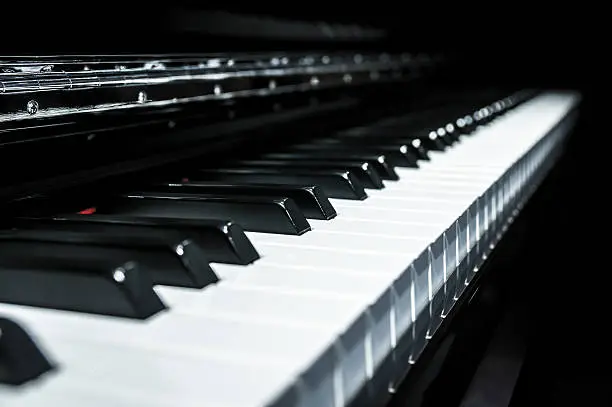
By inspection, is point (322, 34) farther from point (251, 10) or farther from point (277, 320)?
point (277, 320)

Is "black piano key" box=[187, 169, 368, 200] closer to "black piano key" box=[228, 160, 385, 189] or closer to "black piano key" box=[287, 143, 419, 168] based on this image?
"black piano key" box=[228, 160, 385, 189]

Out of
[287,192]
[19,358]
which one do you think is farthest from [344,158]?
[19,358]

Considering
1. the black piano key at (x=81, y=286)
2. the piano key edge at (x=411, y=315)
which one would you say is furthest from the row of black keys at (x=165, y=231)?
the piano key edge at (x=411, y=315)

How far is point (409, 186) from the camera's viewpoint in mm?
1135

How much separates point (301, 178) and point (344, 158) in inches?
6.5

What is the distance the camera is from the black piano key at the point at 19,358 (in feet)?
1.44

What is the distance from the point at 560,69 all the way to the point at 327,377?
3819 mm

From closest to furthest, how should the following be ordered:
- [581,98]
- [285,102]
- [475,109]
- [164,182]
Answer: [164,182], [285,102], [475,109], [581,98]

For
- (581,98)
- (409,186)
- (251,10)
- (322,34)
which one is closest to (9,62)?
(409,186)

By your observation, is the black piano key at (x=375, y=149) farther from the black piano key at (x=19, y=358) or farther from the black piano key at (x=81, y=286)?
the black piano key at (x=19, y=358)

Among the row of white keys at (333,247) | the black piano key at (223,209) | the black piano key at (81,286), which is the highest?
the black piano key at (81,286)

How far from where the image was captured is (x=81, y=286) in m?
0.57

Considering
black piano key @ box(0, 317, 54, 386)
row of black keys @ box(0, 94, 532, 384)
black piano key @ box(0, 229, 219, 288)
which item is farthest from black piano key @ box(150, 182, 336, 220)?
black piano key @ box(0, 317, 54, 386)

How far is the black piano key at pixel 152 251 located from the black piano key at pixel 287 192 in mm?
263
